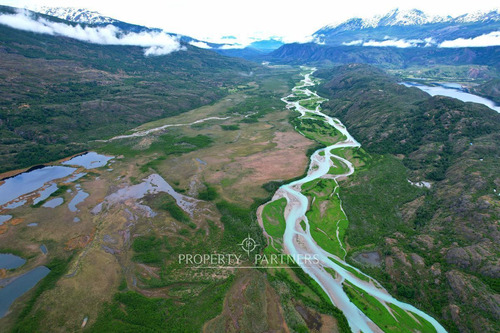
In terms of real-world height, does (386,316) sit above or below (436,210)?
below

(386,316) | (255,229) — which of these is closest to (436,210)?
(386,316)

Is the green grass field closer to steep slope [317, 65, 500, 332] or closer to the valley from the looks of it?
the valley

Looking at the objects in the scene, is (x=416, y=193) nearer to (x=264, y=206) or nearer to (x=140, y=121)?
(x=264, y=206)

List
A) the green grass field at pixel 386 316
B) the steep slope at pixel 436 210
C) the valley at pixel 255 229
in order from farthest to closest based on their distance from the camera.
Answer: the steep slope at pixel 436 210 → the valley at pixel 255 229 → the green grass field at pixel 386 316

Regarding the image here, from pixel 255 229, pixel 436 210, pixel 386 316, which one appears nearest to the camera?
pixel 386 316

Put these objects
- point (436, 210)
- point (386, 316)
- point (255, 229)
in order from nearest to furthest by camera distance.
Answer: point (386, 316), point (255, 229), point (436, 210)

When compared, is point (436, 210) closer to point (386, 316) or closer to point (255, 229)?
point (386, 316)

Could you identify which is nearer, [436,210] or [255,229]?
[255,229]

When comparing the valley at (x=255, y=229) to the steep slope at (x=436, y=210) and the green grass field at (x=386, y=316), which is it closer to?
the green grass field at (x=386, y=316)

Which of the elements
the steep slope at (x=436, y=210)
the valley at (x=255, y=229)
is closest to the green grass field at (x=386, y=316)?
the valley at (x=255, y=229)
